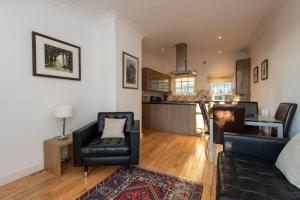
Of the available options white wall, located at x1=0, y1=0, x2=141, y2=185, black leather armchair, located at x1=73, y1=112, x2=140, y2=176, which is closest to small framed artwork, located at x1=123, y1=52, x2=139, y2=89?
white wall, located at x1=0, y1=0, x2=141, y2=185

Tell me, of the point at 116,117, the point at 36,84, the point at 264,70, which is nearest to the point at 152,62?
the point at 264,70

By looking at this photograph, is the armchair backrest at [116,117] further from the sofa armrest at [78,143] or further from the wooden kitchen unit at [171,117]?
the wooden kitchen unit at [171,117]

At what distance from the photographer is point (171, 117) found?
14.5 feet

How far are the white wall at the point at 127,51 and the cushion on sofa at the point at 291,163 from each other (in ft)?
8.19

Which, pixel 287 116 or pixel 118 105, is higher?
pixel 118 105

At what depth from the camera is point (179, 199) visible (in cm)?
162

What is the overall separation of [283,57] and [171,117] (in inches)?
Result: 107

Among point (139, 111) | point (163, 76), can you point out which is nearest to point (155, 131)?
point (139, 111)

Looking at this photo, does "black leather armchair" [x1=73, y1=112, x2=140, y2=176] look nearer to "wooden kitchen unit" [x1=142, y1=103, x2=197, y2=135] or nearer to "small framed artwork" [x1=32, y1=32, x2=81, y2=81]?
"small framed artwork" [x1=32, y1=32, x2=81, y2=81]

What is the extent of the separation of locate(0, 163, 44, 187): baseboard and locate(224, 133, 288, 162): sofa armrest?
8.25 ft

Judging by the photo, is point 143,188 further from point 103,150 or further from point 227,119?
point 227,119

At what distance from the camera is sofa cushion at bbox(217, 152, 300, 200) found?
1042mm

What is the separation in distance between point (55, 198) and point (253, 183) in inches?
74.0

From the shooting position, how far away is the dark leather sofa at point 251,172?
3.47ft
